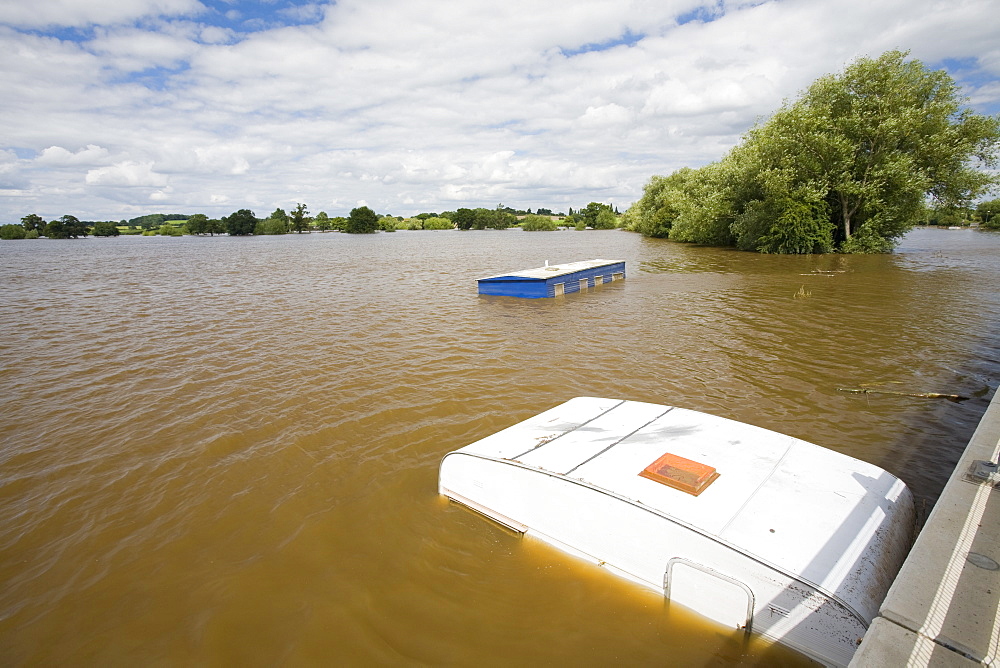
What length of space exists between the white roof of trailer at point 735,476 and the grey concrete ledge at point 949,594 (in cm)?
71

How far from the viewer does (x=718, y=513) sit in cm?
357

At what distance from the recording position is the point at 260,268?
100 ft

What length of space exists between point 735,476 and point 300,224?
460 ft

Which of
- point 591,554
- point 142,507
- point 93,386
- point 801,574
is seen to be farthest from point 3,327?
point 801,574

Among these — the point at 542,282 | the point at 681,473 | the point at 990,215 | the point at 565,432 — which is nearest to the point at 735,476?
the point at 681,473

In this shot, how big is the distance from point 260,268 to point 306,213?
108774 millimetres

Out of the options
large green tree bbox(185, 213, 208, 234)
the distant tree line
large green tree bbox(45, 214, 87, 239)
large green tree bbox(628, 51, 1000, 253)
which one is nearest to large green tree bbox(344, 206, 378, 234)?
the distant tree line

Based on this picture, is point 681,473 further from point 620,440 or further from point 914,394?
point 914,394

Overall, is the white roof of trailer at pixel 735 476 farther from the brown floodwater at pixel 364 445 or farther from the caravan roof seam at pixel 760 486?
the brown floodwater at pixel 364 445

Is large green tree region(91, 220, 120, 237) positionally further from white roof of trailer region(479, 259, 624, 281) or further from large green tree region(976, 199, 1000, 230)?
large green tree region(976, 199, 1000, 230)

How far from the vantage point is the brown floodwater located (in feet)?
12.1

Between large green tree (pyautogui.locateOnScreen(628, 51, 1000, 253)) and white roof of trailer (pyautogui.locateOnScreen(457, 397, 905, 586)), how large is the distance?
93.3 ft

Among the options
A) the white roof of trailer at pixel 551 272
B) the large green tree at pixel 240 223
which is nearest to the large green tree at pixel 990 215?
the white roof of trailer at pixel 551 272

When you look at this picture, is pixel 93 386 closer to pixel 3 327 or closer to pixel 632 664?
pixel 3 327
